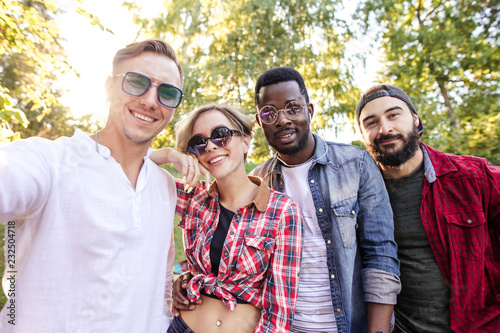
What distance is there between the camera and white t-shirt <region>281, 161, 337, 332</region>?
231cm

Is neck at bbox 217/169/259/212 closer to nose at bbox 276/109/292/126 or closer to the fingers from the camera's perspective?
the fingers

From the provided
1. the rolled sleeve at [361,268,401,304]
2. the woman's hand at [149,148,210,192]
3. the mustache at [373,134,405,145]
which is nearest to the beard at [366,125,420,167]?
the mustache at [373,134,405,145]

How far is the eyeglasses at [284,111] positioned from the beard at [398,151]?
77cm

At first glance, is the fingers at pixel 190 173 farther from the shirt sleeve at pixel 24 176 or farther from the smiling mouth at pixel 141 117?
the shirt sleeve at pixel 24 176

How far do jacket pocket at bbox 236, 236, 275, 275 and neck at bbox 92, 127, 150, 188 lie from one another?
0.90 m

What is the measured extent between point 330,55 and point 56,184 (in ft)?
53.3

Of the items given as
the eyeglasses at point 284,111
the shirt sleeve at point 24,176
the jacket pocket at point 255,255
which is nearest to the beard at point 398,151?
the eyeglasses at point 284,111

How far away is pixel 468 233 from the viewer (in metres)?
2.34

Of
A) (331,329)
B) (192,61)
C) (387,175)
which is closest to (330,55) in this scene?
(192,61)

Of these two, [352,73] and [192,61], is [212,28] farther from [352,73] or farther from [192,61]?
[352,73]

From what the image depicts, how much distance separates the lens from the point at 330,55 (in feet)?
51.4

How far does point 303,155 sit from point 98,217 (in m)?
1.82

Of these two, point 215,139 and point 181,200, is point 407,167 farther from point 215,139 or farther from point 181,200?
point 181,200

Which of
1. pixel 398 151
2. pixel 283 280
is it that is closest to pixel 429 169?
pixel 398 151
